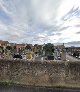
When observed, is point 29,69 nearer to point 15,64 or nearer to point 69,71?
point 15,64

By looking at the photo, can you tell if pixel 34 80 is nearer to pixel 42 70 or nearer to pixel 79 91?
pixel 42 70

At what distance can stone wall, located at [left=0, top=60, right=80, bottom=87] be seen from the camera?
27.5 m

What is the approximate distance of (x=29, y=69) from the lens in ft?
91.7

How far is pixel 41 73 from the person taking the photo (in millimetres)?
27781

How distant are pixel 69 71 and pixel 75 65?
1.07 metres

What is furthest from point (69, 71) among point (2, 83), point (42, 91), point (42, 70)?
point (2, 83)

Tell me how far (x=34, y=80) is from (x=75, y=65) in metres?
5.34

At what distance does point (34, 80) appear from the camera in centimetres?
2761

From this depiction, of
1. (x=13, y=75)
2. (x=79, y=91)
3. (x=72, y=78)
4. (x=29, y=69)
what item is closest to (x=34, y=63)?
(x=29, y=69)

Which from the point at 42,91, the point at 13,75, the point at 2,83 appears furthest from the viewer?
the point at 13,75

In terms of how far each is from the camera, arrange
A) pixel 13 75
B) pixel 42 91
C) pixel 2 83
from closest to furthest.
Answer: pixel 42 91 < pixel 2 83 < pixel 13 75

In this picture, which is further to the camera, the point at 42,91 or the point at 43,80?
the point at 43,80

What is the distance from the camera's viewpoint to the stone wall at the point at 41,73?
27.5 m

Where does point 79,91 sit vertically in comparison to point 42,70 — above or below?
below
